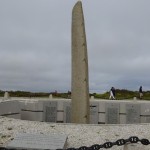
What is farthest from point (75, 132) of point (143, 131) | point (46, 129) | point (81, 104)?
point (81, 104)

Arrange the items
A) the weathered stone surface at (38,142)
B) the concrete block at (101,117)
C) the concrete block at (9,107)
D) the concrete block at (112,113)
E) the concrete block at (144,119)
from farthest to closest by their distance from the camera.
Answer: the concrete block at (101,117)
the concrete block at (112,113)
the concrete block at (144,119)
the concrete block at (9,107)
the weathered stone surface at (38,142)

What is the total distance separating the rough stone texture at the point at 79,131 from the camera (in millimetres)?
9172

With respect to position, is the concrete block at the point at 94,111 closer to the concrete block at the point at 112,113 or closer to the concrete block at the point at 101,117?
the concrete block at the point at 101,117

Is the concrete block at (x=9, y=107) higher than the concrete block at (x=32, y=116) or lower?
higher

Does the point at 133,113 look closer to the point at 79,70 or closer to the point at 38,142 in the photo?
the point at 79,70

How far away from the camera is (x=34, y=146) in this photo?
810 centimetres

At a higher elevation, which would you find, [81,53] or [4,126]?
[81,53]

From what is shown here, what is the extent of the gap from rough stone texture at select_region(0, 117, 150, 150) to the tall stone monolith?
250 centimetres

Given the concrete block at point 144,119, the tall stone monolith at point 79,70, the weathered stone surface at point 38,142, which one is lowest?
the weathered stone surface at point 38,142

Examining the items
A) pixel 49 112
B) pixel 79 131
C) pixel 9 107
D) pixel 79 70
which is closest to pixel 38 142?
pixel 79 131

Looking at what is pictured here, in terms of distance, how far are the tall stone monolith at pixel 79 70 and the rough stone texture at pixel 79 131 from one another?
250 centimetres

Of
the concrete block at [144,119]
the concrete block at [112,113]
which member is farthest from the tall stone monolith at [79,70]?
the concrete block at [144,119]

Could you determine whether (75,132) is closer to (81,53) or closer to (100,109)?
(81,53)

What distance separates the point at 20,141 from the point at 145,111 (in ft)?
29.0
